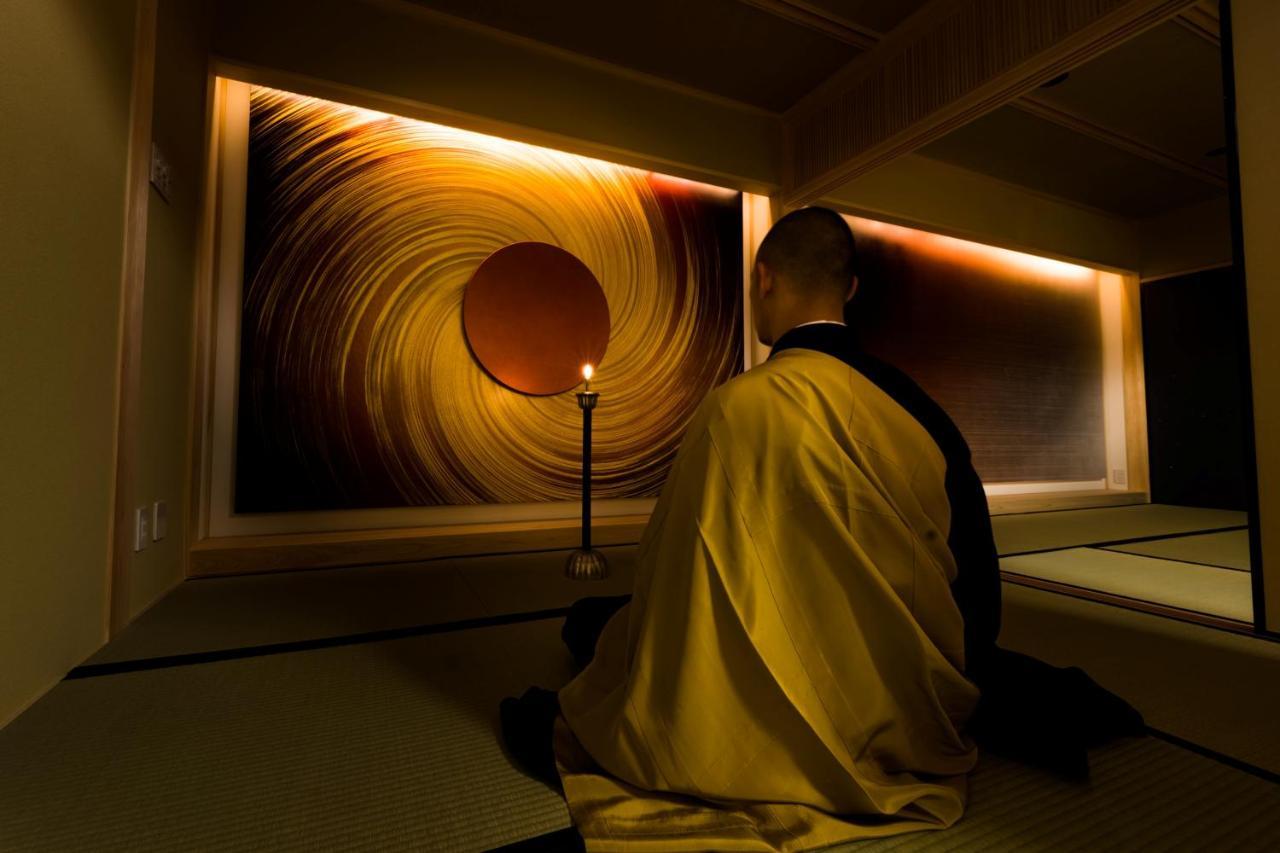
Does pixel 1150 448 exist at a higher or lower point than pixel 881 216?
A: lower

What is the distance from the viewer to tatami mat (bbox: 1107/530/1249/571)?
2.54m

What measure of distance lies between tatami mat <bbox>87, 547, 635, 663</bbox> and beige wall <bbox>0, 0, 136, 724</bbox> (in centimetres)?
17

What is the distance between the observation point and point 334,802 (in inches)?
32.4

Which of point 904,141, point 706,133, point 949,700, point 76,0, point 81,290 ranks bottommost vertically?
point 949,700

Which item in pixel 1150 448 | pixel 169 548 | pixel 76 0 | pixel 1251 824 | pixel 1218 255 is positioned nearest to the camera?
pixel 1251 824

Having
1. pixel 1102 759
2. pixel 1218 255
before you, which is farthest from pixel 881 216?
pixel 1102 759

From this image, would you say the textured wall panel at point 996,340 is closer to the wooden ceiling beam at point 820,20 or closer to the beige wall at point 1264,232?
the wooden ceiling beam at point 820,20

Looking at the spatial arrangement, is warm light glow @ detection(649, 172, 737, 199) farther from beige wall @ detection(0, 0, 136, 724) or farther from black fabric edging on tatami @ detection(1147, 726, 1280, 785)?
black fabric edging on tatami @ detection(1147, 726, 1280, 785)

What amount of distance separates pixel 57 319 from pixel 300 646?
0.92 metres

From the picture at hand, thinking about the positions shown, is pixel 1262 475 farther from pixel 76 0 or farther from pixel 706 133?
pixel 76 0

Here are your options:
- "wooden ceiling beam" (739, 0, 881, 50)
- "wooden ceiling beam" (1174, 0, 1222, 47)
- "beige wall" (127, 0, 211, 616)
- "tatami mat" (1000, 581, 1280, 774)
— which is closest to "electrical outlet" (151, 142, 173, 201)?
"beige wall" (127, 0, 211, 616)

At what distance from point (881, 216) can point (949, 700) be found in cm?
355

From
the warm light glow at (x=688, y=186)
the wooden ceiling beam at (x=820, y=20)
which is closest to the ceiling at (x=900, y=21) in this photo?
the wooden ceiling beam at (x=820, y=20)

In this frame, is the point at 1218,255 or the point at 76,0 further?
the point at 1218,255
